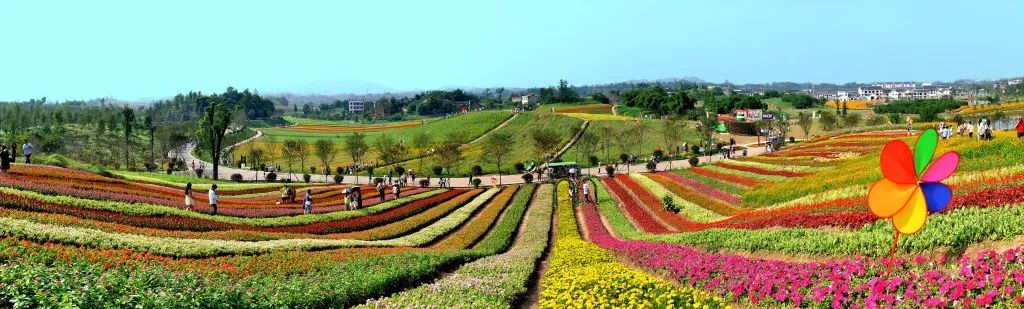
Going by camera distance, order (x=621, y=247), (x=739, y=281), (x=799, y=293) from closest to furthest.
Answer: (x=799, y=293) → (x=739, y=281) → (x=621, y=247)

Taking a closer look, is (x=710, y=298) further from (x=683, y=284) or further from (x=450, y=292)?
(x=450, y=292)

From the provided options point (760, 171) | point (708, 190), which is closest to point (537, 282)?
point (708, 190)

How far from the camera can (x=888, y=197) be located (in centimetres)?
1084

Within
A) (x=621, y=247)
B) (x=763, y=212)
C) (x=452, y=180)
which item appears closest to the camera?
(x=621, y=247)

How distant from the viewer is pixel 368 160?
90375 mm

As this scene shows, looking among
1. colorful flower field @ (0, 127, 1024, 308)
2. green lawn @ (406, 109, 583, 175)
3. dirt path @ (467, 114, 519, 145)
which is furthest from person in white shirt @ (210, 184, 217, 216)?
dirt path @ (467, 114, 519, 145)

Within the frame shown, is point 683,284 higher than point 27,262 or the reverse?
the reverse

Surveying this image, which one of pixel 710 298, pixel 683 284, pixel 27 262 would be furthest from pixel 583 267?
pixel 27 262

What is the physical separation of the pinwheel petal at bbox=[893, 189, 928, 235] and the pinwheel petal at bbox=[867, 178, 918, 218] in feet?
0.24

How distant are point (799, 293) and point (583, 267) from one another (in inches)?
232

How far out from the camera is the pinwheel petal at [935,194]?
10.7 m

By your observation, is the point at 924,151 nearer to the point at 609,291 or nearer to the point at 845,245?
the point at 845,245

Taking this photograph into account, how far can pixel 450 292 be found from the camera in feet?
43.3

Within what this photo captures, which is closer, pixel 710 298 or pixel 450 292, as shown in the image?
pixel 710 298
